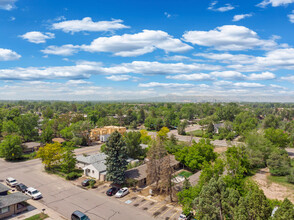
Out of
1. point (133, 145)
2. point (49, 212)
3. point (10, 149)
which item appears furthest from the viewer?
point (133, 145)

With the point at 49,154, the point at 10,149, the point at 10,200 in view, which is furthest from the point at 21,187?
the point at 10,149

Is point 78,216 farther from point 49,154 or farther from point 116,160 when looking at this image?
point 49,154

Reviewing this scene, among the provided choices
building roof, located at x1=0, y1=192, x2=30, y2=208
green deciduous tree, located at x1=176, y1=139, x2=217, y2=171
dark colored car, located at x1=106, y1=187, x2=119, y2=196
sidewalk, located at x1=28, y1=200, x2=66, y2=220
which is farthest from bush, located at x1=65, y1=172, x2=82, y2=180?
green deciduous tree, located at x1=176, y1=139, x2=217, y2=171

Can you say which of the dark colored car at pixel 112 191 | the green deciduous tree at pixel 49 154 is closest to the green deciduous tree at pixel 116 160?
the dark colored car at pixel 112 191

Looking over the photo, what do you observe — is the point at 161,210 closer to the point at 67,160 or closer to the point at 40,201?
the point at 40,201

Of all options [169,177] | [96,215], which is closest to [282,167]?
[169,177]

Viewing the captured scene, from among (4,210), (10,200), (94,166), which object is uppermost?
(94,166)
